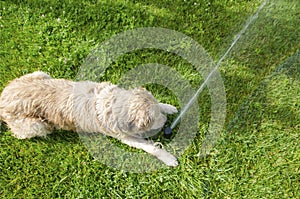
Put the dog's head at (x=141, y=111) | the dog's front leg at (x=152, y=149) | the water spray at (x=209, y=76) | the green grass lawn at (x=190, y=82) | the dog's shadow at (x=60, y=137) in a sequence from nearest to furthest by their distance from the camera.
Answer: the dog's head at (x=141, y=111)
the dog's front leg at (x=152, y=149)
the green grass lawn at (x=190, y=82)
the water spray at (x=209, y=76)
the dog's shadow at (x=60, y=137)

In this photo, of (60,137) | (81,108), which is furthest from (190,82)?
(60,137)

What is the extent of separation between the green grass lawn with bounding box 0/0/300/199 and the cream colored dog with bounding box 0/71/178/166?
0.59 meters

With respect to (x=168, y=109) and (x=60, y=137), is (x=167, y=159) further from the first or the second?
(x=60, y=137)

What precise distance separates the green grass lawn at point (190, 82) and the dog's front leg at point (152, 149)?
0.40 feet

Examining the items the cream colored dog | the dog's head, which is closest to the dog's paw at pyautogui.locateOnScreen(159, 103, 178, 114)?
the cream colored dog

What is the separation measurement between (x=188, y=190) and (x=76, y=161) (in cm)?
166

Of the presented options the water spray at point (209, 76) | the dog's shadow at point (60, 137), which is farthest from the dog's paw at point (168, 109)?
the dog's shadow at point (60, 137)

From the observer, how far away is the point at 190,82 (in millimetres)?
5172

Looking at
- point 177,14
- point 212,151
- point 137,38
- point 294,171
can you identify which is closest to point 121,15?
point 137,38

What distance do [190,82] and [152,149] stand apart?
1.29 m

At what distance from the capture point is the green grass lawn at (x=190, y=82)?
181 inches

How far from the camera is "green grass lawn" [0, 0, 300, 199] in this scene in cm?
459

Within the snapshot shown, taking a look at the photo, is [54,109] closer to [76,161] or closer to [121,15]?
[76,161]

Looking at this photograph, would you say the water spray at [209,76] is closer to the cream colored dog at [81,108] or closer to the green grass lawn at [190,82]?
the green grass lawn at [190,82]
